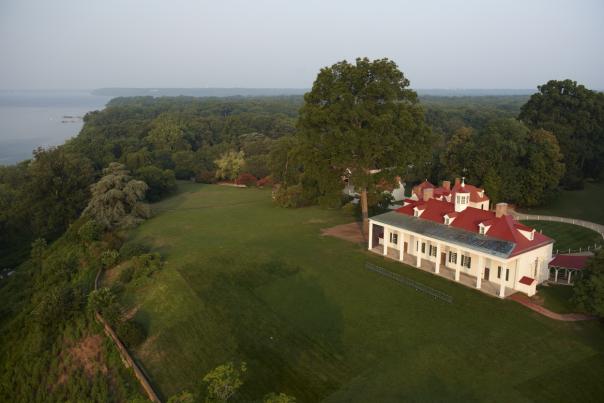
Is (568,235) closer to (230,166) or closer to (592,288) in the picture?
(592,288)

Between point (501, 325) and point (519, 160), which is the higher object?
point (519, 160)

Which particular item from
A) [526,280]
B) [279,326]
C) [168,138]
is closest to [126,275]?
[279,326]

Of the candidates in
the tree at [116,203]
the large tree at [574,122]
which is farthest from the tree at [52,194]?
the large tree at [574,122]

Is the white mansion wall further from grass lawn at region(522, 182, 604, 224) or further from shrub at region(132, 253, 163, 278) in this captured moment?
shrub at region(132, 253, 163, 278)

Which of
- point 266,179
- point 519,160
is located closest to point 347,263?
point 519,160

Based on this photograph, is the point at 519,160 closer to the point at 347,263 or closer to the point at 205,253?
the point at 347,263

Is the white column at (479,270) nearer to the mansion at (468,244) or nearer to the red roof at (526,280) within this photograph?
the mansion at (468,244)

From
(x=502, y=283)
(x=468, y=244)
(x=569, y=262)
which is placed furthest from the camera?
(x=569, y=262)
